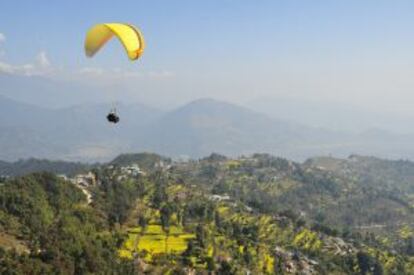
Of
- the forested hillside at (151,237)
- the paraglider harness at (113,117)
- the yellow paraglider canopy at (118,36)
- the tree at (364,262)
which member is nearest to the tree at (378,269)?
the forested hillside at (151,237)

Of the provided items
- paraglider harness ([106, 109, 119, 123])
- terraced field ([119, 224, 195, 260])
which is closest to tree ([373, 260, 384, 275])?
terraced field ([119, 224, 195, 260])

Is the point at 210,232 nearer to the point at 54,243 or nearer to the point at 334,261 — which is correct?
the point at 334,261

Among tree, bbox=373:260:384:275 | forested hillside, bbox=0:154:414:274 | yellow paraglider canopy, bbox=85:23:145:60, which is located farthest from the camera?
tree, bbox=373:260:384:275

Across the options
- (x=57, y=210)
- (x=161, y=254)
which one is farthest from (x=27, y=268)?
Result: (x=57, y=210)

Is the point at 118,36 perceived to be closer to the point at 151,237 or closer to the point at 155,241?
the point at 155,241

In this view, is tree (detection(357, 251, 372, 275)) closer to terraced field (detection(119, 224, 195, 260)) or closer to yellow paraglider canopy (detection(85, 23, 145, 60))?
terraced field (detection(119, 224, 195, 260))

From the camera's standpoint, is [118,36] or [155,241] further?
[155,241]

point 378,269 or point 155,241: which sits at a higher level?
point 155,241

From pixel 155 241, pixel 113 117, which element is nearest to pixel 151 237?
pixel 155 241

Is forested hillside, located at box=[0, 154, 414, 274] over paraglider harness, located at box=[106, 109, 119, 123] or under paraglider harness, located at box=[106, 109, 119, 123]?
under
